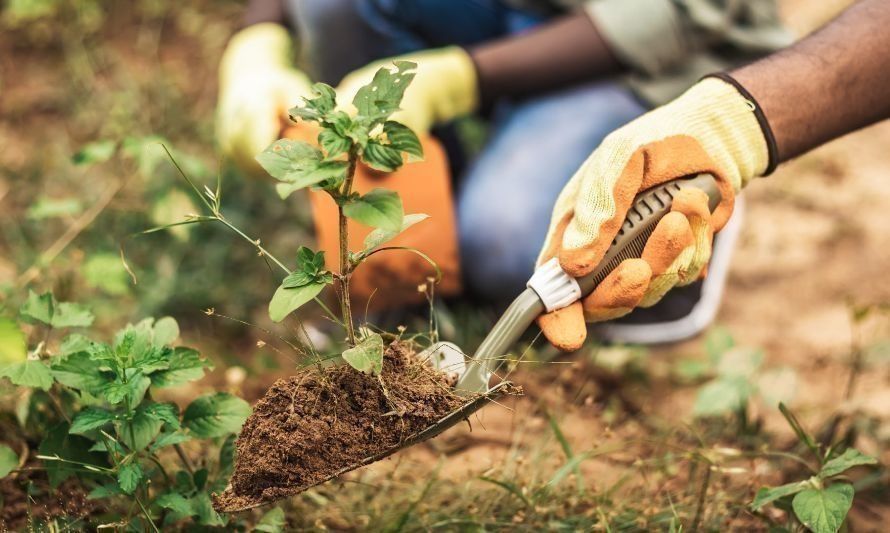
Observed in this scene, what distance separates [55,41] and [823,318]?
2465mm

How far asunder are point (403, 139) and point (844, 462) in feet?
2.21

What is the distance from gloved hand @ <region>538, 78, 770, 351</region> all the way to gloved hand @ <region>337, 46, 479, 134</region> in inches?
24.7

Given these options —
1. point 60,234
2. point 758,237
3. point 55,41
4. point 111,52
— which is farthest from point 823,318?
point 55,41

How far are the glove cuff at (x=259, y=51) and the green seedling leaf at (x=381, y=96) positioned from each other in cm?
114

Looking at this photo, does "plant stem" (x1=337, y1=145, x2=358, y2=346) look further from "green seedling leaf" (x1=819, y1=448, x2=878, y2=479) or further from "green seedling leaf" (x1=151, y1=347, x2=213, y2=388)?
"green seedling leaf" (x1=819, y1=448, x2=878, y2=479)

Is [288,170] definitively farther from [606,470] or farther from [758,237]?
[758,237]

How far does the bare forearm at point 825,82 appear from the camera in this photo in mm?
1148

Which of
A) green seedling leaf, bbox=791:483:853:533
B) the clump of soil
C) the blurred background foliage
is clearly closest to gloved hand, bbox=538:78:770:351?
the clump of soil

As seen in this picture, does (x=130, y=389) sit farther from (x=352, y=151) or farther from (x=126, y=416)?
(x=352, y=151)

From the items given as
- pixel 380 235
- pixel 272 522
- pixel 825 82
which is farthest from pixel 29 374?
pixel 825 82

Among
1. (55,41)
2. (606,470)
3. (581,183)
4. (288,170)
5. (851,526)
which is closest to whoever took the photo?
(288,170)

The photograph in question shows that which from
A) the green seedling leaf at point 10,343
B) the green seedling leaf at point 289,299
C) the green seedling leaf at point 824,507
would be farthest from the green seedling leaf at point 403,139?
the green seedling leaf at point 824,507

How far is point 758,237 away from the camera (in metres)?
2.13

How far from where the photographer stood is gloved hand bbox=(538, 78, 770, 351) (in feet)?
3.34
